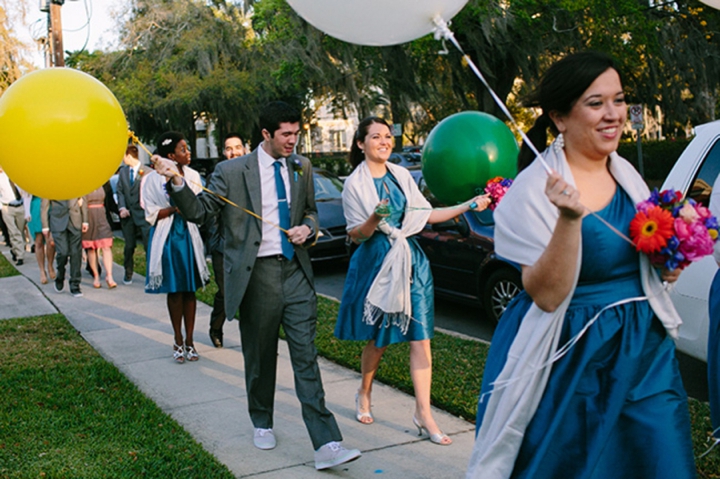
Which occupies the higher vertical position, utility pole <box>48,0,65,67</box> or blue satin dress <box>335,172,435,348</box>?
utility pole <box>48,0,65,67</box>

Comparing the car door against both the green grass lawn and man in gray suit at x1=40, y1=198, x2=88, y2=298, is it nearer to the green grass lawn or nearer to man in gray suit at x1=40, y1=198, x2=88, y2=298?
the green grass lawn

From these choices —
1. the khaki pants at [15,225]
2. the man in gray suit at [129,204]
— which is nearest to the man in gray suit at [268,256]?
the man in gray suit at [129,204]

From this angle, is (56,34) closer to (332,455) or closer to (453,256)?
(453,256)

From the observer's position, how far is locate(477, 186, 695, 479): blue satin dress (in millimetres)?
2430

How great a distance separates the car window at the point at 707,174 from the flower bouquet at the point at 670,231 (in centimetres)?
255

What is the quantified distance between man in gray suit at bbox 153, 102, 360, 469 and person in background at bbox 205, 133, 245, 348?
2313 millimetres

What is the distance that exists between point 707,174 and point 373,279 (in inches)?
86.5

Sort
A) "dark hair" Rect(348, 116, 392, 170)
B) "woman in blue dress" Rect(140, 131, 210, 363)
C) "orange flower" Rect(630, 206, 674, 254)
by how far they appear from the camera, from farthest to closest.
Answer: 1. "woman in blue dress" Rect(140, 131, 210, 363)
2. "dark hair" Rect(348, 116, 392, 170)
3. "orange flower" Rect(630, 206, 674, 254)

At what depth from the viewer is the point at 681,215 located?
248cm

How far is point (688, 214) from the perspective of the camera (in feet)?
8.18

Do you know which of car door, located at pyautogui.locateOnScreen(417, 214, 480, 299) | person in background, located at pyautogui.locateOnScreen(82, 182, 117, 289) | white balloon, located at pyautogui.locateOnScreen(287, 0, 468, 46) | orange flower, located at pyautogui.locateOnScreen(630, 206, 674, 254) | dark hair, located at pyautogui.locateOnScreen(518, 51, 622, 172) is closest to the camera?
orange flower, located at pyautogui.locateOnScreen(630, 206, 674, 254)

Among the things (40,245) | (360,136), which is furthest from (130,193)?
(360,136)

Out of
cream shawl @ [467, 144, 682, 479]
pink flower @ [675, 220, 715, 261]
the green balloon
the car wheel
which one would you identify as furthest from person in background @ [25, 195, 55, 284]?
pink flower @ [675, 220, 715, 261]

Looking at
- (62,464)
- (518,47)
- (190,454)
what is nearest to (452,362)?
(190,454)
